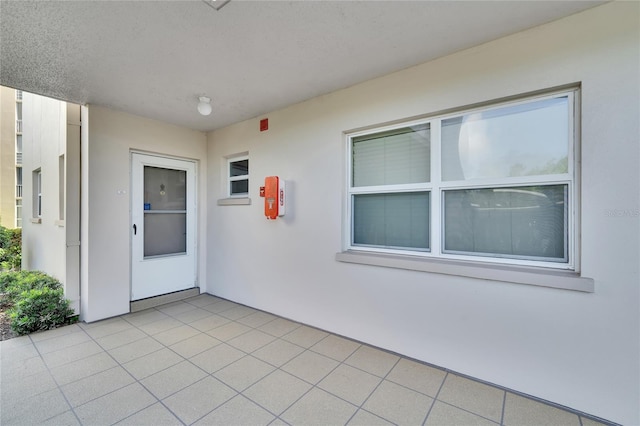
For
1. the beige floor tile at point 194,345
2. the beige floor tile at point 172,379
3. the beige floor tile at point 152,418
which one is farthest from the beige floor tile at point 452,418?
the beige floor tile at point 194,345

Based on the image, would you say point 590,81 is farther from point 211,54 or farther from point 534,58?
point 211,54

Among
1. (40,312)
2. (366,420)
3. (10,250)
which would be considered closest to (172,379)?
(366,420)

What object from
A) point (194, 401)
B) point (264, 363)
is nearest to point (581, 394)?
point (264, 363)

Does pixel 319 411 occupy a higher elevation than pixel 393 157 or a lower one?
lower

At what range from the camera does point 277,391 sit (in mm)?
2039

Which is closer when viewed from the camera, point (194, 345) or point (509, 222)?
point (509, 222)

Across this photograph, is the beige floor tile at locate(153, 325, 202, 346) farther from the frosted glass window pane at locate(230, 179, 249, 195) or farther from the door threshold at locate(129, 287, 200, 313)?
the frosted glass window pane at locate(230, 179, 249, 195)

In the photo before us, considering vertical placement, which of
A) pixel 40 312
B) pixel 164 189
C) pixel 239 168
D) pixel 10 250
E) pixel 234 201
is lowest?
pixel 40 312

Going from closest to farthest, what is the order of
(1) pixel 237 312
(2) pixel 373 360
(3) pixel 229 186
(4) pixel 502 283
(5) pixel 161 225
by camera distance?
(4) pixel 502 283 → (2) pixel 373 360 → (1) pixel 237 312 → (5) pixel 161 225 → (3) pixel 229 186

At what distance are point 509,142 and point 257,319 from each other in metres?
3.17

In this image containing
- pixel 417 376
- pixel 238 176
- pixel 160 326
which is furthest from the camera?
pixel 238 176

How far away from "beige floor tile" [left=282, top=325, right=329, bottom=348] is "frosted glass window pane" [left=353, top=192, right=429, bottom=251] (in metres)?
1.06

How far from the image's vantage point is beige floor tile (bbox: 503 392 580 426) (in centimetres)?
174

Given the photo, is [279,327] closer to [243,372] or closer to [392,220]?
[243,372]
